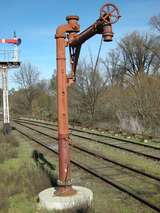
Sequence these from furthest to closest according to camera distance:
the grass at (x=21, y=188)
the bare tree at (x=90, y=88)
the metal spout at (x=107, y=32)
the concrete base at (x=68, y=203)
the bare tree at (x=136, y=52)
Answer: the bare tree at (x=136, y=52) → the bare tree at (x=90, y=88) → the grass at (x=21, y=188) → the concrete base at (x=68, y=203) → the metal spout at (x=107, y=32)

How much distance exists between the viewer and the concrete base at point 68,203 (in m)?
7.58

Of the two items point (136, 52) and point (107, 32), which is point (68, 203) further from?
point (136, 52)

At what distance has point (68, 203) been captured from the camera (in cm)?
766

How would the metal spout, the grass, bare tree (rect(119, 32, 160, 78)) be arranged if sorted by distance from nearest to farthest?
1. the metal spout
2. the grass
3. bare tree (rect(119, 32, 160, 78))

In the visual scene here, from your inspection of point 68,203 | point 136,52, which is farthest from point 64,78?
point 136,52

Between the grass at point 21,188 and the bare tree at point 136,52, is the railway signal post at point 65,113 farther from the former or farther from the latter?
the bare tree at point 136,52

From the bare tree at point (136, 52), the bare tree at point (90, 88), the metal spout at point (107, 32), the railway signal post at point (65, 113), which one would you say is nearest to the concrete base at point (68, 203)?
the railway signal post at point (65, 113)

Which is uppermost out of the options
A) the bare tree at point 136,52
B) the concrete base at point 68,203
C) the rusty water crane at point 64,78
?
the bare tree at point 136,52

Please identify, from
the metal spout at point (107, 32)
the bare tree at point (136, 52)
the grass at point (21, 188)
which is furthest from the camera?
the bare tree at point (136, 52)

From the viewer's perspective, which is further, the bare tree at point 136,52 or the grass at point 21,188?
the bare tree at point 136,52

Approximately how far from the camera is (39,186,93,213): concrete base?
24.9 ft

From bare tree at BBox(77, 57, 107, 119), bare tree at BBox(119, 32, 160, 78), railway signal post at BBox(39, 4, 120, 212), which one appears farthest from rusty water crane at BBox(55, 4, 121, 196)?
bare tree at BBox(119, 32, 160, 78)

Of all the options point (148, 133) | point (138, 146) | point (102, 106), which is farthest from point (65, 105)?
point (102, 106)

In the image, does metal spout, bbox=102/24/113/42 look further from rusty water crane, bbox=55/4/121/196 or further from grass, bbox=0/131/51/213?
grass, bbox=0/131/51/213
